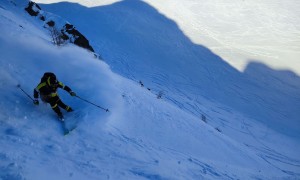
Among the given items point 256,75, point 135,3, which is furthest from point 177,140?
point 135,3

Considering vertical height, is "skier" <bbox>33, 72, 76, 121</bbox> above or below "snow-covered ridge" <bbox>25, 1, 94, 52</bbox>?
above

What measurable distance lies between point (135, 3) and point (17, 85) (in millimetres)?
25055

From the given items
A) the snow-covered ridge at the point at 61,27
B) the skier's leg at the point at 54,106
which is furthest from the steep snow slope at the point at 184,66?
the skier's leg at the point at 54,106

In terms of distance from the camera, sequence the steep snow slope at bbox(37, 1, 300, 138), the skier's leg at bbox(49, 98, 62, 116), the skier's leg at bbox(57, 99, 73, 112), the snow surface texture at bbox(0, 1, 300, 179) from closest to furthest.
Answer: the snow surface texture at bbox(0, 1, 300, 179) < the skier's leg at bbox(49, 98, 62, 116) < the skier's leg at bbox(57, 99, 73, 112) < the steep snow slope at bbox(37, 1, 300, 138)

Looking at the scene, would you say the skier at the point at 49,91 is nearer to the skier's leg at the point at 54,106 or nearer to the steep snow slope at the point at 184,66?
the skier's leg at the point at 54,106

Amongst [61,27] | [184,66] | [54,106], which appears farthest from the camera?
[184,66]

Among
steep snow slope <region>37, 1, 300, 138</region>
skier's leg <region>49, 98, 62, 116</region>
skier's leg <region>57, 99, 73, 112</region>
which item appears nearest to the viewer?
skier's leg <region>49, 98, 62, 116</region>

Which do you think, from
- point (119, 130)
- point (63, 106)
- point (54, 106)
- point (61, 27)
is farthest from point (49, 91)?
point (61, 27)

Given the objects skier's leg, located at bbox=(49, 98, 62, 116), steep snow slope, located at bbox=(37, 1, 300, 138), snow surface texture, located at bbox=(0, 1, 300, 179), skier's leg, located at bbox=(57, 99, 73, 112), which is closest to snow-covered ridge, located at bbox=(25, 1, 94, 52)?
snow surface texture, located at bbox=(0, 1, 300, 179)

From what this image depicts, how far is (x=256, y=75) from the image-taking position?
23.1 meters

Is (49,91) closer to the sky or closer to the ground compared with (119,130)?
closer to the sky

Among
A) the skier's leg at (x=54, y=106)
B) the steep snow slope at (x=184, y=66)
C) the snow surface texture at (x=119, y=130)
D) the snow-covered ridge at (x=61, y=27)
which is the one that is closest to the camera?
the snow surface texture at (x=119, y=130)

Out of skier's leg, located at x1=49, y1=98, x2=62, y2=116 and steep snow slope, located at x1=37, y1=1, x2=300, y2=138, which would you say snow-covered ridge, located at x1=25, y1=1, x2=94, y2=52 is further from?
skier's leg, located at x1=49, y1=98, x2=62, y2=116

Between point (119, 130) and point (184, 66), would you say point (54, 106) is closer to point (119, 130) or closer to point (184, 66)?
point (119, 130)
